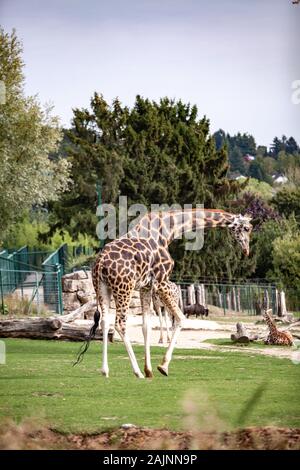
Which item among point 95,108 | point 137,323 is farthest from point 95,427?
point 95,108

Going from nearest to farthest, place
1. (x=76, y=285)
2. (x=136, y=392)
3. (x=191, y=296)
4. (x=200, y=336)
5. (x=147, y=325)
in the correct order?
(x=136, y=392) < (x=147, y=325) < (x=200, y=336) < (x=76, y=285) < (x=191, y=296)

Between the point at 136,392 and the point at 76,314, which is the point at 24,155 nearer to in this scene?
the point at 76,314

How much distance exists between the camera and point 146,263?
34.7ft

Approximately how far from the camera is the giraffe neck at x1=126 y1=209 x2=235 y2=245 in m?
10.8

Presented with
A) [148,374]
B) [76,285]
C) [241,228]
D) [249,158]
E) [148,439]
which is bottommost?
[76,285]

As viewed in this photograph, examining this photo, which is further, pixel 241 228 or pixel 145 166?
pixel 145 166

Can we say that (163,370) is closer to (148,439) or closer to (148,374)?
(148,374)

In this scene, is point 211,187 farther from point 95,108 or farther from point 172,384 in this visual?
point 172,384

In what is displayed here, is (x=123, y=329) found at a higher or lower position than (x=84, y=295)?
higher

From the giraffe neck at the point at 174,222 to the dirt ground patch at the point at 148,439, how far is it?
354 cm

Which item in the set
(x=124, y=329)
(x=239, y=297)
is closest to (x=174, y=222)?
(x=124, y=329)

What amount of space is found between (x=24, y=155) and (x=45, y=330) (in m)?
15.8

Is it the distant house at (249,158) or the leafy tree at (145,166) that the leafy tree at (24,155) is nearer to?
the leafy tree at (145,166)

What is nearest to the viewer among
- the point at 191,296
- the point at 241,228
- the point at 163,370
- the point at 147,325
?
the point at 163,370
